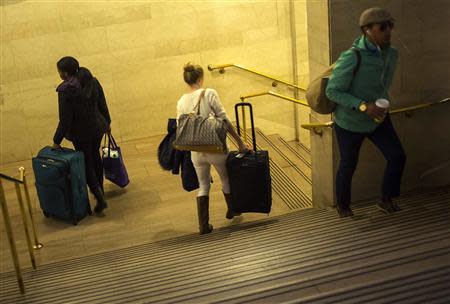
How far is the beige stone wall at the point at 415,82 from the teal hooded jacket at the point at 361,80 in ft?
1.60

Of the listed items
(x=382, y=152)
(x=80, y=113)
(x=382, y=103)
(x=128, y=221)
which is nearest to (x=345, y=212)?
(x=382, y=152)

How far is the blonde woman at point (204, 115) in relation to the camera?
530 cm

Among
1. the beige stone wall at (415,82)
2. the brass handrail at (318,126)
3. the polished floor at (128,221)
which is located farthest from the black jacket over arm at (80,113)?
the beige stone wall at (415,82)

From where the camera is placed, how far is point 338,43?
5109mm

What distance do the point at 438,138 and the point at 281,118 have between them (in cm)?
396

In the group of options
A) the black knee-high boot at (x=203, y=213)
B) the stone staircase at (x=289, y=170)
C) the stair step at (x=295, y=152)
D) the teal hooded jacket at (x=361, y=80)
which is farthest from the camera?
the stair step at (x=295, y=152)

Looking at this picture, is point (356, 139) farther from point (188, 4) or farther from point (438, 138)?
point (188, 4)

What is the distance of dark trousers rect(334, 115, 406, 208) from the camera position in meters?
4.81

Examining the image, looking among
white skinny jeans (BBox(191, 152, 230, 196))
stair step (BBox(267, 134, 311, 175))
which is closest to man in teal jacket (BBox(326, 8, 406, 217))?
white skinny jeans (BBox(191, 152, 230, 196))

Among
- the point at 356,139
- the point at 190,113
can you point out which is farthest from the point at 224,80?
the point at 356,139

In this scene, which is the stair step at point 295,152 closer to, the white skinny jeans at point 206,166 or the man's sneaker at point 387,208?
the white skinny jeans at point 206,166

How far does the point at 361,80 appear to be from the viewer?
4.68m

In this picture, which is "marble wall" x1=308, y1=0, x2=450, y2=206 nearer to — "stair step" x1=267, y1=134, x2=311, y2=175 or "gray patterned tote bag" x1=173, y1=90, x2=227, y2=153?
"gray patterned tote bag" x1=173, y1=90, x2=227, y2=153

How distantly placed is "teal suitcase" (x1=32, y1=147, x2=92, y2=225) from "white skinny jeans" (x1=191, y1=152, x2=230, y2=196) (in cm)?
141
